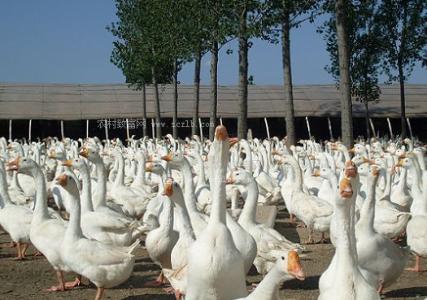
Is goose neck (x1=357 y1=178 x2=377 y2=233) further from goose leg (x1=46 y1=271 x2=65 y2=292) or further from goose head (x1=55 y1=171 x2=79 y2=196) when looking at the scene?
goose leg (x1=46 y1=271 x2=65 y2=292)

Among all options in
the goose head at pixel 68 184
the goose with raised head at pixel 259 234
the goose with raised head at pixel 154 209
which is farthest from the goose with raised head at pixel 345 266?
the goose with raised head at pixel 154 209

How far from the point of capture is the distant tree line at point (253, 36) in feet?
A: 70.2

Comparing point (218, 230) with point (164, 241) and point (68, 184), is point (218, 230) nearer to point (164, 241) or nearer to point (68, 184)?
point (164, 241)

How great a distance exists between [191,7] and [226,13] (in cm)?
324

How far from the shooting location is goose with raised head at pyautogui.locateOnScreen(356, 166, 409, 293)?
7227 millimetres

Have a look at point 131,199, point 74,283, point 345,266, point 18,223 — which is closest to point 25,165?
point 18,223

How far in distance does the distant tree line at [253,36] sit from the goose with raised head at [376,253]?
9749 millimetres

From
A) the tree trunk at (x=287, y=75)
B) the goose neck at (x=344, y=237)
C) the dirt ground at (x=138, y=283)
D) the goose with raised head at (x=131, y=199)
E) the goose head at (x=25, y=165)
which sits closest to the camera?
the goose neck at (x=344, y=237)

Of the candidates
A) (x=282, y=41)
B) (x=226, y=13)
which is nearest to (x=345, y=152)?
(x=282, y=41)

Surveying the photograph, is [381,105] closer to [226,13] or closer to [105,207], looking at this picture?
[226,13]

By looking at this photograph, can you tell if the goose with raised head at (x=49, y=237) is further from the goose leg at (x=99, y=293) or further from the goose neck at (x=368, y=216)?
the goose neck at (x=368, y=216)

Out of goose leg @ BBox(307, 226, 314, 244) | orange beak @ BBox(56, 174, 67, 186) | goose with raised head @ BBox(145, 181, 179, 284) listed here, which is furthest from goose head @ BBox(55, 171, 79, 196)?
goose leg @ BBox(307, 226, 314, 244)

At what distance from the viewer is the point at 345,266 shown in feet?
17.3

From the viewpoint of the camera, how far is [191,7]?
84.9ft
